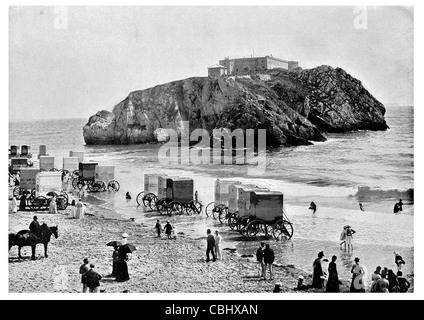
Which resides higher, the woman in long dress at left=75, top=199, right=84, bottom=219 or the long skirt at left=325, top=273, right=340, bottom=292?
the woman in long dress at left=75, top=199, right=84, bottom=219

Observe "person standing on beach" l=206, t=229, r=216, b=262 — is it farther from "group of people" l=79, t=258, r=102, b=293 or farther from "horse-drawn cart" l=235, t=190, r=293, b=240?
"group of people" l=79, t=258, r=102, b=293

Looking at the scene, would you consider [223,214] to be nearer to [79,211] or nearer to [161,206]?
[161,206]

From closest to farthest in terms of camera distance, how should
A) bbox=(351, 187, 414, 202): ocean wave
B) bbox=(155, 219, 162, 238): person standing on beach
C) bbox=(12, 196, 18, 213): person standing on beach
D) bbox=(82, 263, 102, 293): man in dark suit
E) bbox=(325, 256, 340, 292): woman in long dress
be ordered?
bbox=(82, 263, 102, 293): man in dark suit
bbox=(325, 256, 340, 292): woman in long dress
bbox=(351, 187, 414, 202): ocean wave
bbox=(155, 219, 162, 238): person standing on beach
bbox=(12, 196, 18, 213): person standing on beach

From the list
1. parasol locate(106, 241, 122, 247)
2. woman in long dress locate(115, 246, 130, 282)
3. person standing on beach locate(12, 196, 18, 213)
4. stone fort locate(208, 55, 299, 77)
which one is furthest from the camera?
stone fort locate(208, 55, 299, 77)

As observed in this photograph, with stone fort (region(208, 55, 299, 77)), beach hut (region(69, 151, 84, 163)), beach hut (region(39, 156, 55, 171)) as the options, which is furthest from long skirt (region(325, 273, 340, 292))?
beach hut (region(39, 156, 55, 171))

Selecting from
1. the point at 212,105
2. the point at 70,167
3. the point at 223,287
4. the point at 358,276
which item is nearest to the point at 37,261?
the point at 70,167

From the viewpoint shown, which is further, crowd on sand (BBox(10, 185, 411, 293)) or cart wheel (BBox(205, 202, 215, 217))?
cart wheel (BBox(205, 202, 215, 217))

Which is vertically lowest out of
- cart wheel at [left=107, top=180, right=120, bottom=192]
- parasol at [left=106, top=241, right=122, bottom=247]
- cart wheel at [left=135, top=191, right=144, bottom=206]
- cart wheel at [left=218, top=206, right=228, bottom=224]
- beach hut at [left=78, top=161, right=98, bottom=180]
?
parasol at [left=106, top=241, right=122, bottom=247]
